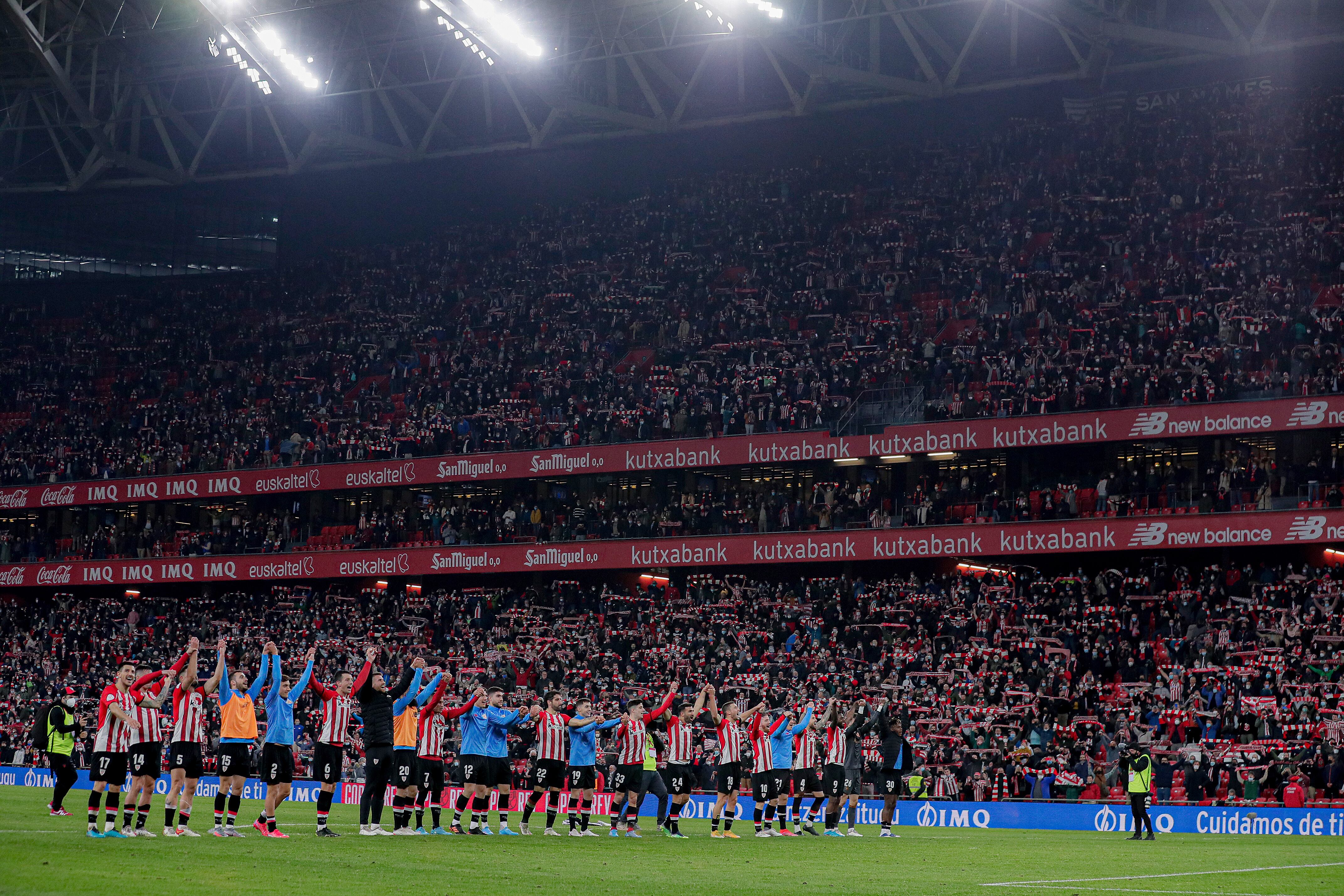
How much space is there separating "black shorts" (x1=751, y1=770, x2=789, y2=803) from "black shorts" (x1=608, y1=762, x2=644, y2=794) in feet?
6.27

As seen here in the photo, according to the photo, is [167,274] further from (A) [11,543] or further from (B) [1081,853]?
(B) [1081,853]

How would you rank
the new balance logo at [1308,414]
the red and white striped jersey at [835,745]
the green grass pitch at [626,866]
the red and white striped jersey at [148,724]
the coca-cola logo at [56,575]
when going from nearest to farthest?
the green grass pitch at [626,866], the red and white striped jersey at [148,724], the red and white striped jersey at [835,745], the new balance logo at [1308,414], the coca-cola logo at [56,575]

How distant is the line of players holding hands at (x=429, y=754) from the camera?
1995cm

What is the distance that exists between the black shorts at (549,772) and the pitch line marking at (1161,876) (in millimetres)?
8728

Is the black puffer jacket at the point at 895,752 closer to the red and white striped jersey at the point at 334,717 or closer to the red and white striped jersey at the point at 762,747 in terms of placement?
the red and white striped jersey at the point at 762,747

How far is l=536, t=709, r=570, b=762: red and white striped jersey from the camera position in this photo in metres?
24.0

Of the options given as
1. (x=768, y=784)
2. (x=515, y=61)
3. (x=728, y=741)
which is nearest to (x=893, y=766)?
(x=768, y=784)

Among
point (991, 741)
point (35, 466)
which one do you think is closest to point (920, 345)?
point (991, 741)

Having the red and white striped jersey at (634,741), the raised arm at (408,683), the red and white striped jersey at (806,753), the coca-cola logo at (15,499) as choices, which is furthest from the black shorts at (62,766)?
the coca-cola logo at (15,499)

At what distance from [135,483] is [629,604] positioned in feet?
69.7

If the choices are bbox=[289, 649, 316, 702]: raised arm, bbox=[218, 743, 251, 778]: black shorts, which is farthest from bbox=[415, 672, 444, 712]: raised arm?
bbox=[218, 743, 251, 778]: black shorts

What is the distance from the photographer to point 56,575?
59.0 meters

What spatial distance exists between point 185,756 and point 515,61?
122ft

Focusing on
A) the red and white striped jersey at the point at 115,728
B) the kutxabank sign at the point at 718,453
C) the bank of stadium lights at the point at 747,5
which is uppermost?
the bank of stadium lights at the point at 747,5
